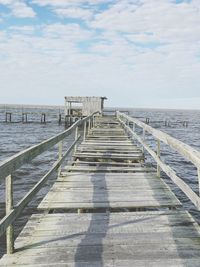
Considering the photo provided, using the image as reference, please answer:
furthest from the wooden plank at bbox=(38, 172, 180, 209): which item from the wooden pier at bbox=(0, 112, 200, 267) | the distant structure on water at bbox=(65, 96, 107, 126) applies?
the distant structure on water at bbox=(65, 96, 107, 126)

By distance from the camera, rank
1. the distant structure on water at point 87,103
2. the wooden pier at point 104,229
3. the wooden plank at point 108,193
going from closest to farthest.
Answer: the wooden pier at point 104,229
the wooden plank at point 108,193
the distant structure on water at point 87,103

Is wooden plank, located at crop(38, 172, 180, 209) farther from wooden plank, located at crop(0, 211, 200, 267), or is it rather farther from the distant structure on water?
the distant structure on water

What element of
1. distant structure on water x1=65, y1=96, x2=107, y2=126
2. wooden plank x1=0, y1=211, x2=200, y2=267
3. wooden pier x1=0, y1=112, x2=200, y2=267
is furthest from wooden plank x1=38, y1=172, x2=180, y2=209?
distant structure on water x1=65, y1=96, x2=107, y2=126

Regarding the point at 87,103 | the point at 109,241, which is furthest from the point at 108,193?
the point at 87,103

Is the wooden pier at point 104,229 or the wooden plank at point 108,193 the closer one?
the wooden pier at point 104,229

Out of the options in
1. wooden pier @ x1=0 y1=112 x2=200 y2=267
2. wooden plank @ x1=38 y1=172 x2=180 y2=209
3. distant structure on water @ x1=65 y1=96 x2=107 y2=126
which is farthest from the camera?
distant structure on water @ x1=65 y1=96 x2=107 y2=126

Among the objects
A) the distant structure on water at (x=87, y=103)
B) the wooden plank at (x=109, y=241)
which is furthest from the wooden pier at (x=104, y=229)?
the distant structure on water at (x=87, y=103)

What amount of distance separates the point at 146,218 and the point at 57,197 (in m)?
1.55

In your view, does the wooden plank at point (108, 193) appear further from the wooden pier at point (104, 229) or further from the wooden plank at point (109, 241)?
the wooden plank at point (109, 241)

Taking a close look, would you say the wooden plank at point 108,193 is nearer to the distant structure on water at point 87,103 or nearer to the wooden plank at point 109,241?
the wooden plank at point 109,241

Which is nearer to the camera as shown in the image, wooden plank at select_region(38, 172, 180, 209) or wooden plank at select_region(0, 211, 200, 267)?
wooden plank at select_region(0, 211, 200, 267)

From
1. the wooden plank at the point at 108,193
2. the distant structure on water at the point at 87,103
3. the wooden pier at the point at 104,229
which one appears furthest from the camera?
the distant structure on water at the point at 87,103

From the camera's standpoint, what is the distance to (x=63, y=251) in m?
3.56

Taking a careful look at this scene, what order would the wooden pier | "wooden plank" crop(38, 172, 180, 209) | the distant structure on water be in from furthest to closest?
1. the distant structure on water
2. "wooden plank" crop(38, 172, 180, 209)
3. the wooden pier
